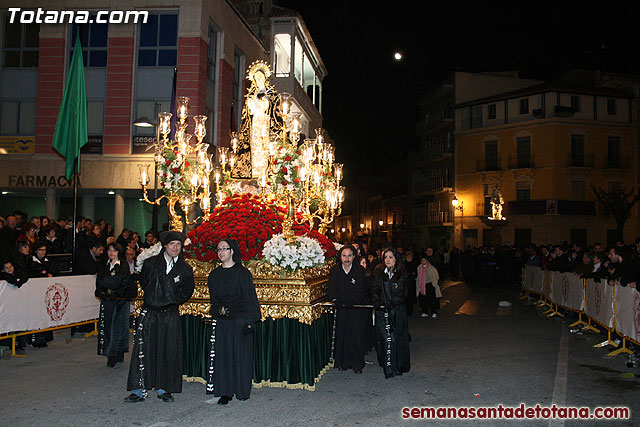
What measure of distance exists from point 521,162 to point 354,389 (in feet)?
124

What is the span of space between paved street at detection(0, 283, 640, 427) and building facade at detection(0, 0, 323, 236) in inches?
490

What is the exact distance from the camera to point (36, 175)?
868 inches

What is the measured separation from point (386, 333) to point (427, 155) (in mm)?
44725

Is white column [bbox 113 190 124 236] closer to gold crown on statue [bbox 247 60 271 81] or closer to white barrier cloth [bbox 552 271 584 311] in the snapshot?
gold crown on statue [bbox 247 60 271 81]

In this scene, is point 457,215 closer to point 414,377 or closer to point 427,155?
point 427,155

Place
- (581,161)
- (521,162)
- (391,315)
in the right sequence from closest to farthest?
(391,315) → (581,161) → (521,162)

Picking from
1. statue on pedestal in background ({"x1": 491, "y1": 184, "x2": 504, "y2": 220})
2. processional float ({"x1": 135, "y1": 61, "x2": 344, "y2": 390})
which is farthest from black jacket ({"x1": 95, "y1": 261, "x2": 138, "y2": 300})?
statue on pedestal in background ({"x1": 491, "y1": 184, "x2": 504, "y2": 220})

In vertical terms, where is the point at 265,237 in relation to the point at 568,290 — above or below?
above

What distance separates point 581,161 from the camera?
40.6m

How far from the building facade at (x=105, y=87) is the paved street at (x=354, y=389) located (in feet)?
40.9

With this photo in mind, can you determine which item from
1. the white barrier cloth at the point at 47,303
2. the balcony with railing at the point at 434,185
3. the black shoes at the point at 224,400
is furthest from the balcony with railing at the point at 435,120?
the black shoes at the point at 224,400

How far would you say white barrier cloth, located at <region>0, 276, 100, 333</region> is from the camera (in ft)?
31.0

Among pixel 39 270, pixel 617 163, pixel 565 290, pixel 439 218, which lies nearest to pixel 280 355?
pixel 39 270

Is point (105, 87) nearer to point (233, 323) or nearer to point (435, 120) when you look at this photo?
point (233, 323)
